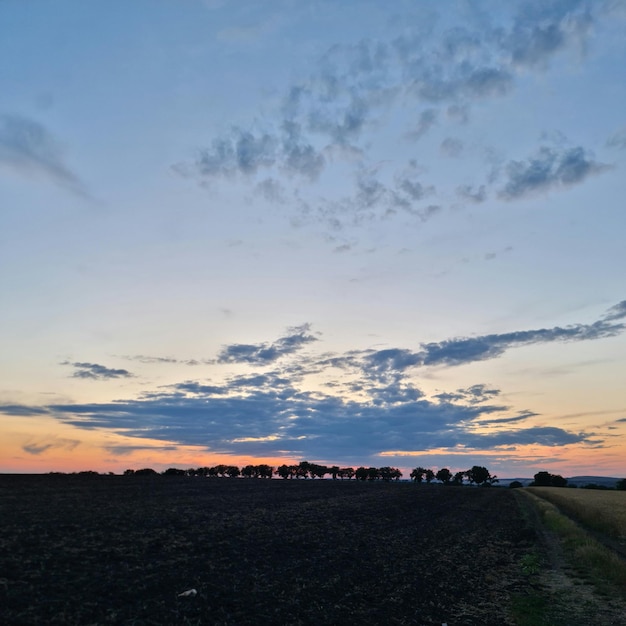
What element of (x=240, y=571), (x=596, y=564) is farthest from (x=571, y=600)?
(x=240, y=571)

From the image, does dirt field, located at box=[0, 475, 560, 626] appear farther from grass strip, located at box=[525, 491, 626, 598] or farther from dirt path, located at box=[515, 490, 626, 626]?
grass strip, located at box=[525, 491, 626, 598]

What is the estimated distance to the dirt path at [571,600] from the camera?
16.0 meters

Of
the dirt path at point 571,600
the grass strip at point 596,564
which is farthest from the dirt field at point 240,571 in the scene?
the grass strip at point 596,564

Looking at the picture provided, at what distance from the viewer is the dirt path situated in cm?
1598

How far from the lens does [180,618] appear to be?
13.9 m

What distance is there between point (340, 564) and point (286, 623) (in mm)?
9187

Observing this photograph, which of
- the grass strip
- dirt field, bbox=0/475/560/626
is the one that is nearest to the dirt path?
the grass strip

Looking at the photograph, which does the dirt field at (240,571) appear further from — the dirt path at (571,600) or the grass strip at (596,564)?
the grass strip at (596,564)

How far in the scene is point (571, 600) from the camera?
18.4 meters

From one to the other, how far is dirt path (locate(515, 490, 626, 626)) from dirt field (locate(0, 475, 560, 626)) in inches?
46.2

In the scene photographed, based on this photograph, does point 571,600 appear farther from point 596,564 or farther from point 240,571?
point 240,571

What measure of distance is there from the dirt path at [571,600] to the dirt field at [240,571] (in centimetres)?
117

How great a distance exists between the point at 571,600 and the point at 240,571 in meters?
12.4

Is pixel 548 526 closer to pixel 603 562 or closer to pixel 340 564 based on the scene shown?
pixel 603 562
